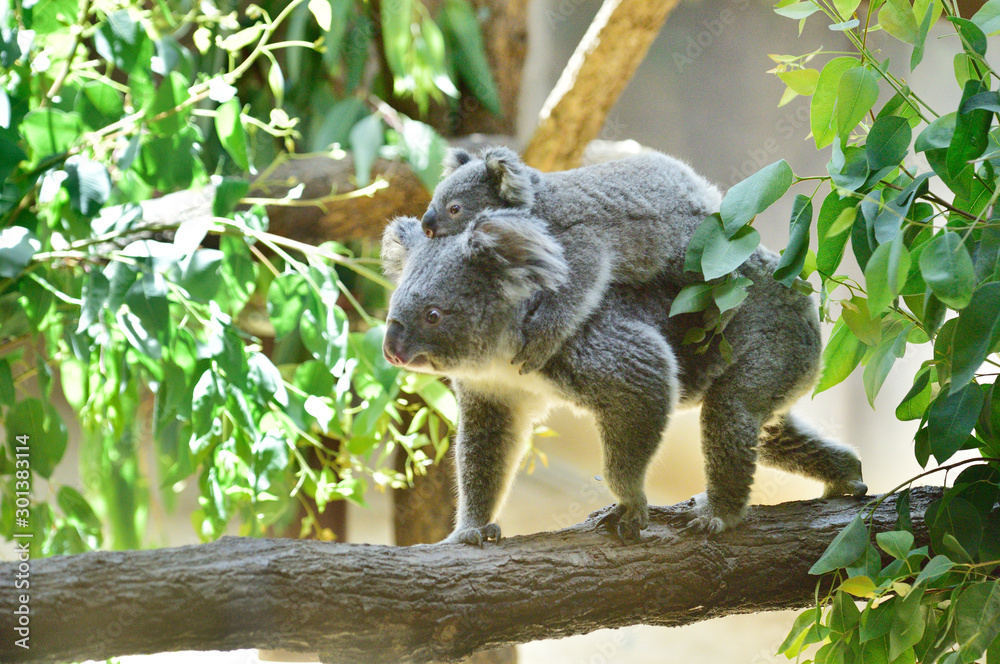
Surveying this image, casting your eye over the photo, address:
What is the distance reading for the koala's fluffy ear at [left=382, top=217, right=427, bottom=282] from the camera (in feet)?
6.19

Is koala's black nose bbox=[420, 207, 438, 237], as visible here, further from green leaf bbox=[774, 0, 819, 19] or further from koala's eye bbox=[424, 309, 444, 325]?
green leaf bbox=[774, 0, 819, 19]

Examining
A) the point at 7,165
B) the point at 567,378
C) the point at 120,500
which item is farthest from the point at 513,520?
the point at 7,165

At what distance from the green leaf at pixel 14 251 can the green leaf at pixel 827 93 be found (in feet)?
5.57

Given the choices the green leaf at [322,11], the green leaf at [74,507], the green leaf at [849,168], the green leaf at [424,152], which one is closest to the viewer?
the green leaf at [849,168]

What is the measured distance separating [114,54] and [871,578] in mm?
2116

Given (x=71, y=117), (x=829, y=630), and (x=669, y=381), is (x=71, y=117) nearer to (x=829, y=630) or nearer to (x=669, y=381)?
(x=669, y=381)

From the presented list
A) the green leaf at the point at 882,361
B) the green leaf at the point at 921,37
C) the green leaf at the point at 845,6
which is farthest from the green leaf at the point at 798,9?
the green leaf at the point at 882,361

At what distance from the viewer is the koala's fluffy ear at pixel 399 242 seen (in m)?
1.89

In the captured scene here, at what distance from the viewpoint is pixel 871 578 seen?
1.52 metres

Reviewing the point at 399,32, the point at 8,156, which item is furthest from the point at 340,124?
the point at 8,156

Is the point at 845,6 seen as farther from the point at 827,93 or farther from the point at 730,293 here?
the point at 730,293

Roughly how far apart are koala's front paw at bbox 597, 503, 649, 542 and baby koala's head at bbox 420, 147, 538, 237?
2.39 ft

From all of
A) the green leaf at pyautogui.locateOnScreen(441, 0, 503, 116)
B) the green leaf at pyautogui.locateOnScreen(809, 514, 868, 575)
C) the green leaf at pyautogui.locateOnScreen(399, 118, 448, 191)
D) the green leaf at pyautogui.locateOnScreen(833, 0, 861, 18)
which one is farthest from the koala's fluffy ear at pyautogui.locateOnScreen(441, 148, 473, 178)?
the green leaf at pyautogui.locateOnScreen(441, 0, 503, 116)

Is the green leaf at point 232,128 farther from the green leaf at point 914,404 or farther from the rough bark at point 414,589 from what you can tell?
the green leaf at point 914,404
